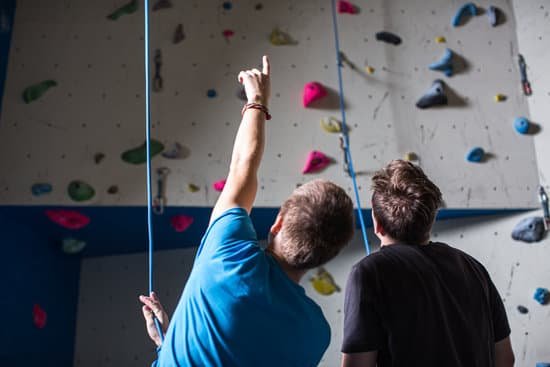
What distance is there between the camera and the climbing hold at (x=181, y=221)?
2098mm

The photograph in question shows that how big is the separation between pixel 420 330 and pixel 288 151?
4.15 feet

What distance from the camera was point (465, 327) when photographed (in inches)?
37.3

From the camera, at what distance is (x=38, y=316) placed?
2098mm

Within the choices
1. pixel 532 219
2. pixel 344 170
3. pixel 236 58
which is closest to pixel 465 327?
pixel 344 170

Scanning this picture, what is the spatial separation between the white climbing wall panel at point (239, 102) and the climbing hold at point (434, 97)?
4 centimetres

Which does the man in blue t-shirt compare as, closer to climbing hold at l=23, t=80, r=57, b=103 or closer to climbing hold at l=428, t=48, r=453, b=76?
climbing hold at l=23, t=80, r=57, b=103

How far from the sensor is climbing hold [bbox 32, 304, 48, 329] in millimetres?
2078

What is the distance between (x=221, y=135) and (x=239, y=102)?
0.51 ft

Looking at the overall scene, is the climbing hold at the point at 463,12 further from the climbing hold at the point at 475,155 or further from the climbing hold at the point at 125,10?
the climbing hold at the point at 125,10

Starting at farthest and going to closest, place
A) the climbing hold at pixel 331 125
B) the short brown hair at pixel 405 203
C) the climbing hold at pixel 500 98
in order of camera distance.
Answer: the climbing hold at pixel 500 98
the climbing hold at pixel 331 125
the short brown hair at pixel 405 203

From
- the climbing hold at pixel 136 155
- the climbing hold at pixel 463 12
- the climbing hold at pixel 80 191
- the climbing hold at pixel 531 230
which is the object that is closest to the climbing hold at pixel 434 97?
the climbing hold at pixel 463 12

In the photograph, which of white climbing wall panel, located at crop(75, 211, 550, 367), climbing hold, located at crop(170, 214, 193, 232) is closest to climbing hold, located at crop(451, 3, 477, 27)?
white climbing wall panel, located at crop(75, 211, 550, 367)

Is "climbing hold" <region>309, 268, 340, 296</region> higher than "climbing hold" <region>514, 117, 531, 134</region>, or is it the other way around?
"climbing hold" <region>514, 117, 531, 134</region>

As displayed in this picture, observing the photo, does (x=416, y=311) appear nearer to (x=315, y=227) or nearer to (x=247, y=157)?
(x=315, y=227)
